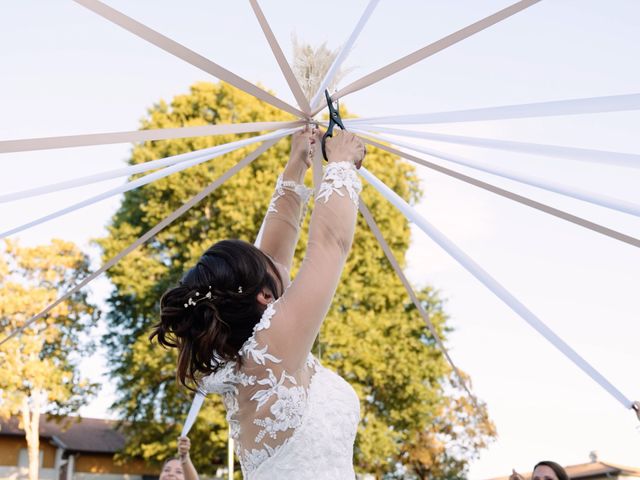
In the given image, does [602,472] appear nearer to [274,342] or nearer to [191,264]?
[191,264]

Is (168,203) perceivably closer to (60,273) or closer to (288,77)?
(60,273)

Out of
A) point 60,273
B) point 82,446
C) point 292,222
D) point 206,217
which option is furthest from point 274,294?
point 82,446

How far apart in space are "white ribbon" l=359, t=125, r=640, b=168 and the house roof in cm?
3047

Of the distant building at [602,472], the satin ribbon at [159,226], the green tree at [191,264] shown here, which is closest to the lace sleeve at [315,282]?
the satin ribbon at [159,226]

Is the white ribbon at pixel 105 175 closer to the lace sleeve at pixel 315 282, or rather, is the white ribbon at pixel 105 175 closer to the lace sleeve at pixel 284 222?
→ the lace sleeve at pixel 284 222

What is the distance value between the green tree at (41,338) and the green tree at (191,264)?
226 centimetres

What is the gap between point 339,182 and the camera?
2.48 m

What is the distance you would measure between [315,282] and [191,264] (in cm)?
1577

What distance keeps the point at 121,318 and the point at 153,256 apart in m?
1.92

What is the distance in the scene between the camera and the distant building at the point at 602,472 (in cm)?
3656

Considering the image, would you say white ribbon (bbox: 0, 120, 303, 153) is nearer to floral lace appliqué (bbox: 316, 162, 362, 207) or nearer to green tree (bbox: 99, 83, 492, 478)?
floral lace appliqué (bbox: 316, 162, 362, 207)

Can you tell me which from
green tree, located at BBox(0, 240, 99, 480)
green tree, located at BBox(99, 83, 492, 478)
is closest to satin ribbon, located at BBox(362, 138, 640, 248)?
green tree, located at BBox(99, 83, 492, 478)

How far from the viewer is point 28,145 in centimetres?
255

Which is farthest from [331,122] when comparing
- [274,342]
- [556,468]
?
[556,468]
